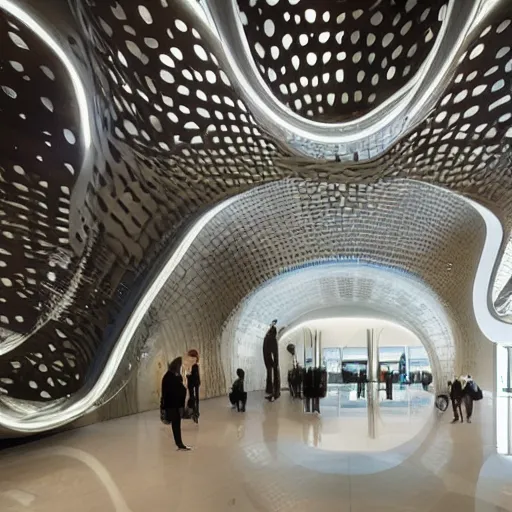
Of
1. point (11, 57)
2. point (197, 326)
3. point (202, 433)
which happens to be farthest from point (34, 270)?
point (197, 326)

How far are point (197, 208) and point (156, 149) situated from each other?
1715 millimetres

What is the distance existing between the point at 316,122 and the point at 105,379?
501 centimetres

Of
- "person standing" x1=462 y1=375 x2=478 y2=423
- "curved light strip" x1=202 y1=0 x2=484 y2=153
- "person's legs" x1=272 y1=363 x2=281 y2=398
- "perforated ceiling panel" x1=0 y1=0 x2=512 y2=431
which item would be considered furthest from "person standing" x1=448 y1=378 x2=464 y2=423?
"curved light strip" x1=202 y1=0 x2=484 y2=153

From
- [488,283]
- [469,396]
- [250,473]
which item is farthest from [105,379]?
[488,283]

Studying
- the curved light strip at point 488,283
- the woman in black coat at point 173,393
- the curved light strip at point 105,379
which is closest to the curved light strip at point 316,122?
the curved light strip at point 105,379

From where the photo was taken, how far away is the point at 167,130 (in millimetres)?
7113

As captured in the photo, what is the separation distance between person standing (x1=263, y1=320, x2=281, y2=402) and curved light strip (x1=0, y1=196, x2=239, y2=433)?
5.38 meters

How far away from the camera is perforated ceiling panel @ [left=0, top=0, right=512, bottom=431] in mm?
→ 5363

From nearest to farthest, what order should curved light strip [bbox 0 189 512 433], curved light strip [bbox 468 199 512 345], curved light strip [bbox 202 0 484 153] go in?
curved light strip [bbox 202 0 484 153]
curved light strip [bbox 0 189 512 433]
curved light strip [bbox 468 199 512 345]

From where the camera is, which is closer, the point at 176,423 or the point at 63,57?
the point at 63,57

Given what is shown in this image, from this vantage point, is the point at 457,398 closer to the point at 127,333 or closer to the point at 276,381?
the point at 276,381

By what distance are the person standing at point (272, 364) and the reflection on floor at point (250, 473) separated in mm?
4732

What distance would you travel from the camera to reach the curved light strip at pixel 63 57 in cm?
533

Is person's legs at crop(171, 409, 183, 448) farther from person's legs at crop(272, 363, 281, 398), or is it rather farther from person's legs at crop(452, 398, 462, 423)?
person's legs at crop(272, 363, 281, 398)
